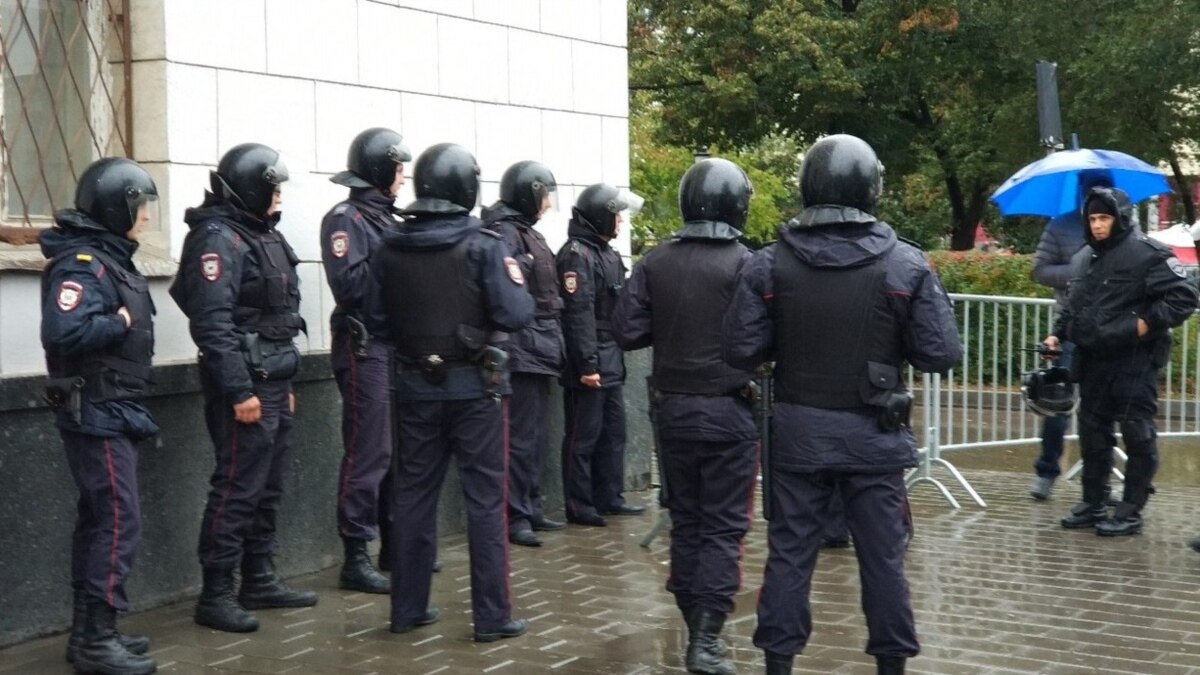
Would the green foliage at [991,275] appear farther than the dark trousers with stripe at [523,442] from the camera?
Yes

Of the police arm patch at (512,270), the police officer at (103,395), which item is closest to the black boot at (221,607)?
the police officer at (103,395)

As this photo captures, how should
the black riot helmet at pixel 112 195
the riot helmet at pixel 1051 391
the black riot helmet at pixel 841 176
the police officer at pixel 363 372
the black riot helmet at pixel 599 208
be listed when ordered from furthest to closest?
1. the riot helmet at pixel 1051 391
2. the black riot helmet at pixel 599 208
3. the police officer at pixel 363 372
4. the black riot helmet at pixel 112 195
5. the black riot helmet at pixel 841 176

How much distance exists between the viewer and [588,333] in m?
9.30

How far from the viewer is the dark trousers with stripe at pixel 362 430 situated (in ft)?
25.0

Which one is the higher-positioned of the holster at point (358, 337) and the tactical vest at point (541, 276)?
the tactical vest at point (541, 276)

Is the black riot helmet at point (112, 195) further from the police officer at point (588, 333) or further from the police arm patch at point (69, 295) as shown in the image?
the police officer at point (588, 333)

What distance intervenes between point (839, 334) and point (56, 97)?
3.84 meters

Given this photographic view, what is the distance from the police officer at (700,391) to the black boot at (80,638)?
2082 millimetres

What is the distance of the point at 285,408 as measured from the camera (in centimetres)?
705

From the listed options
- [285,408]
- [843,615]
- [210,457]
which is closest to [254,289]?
[285,408]

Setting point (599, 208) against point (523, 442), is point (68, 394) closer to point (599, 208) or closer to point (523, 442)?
point (523, 442)

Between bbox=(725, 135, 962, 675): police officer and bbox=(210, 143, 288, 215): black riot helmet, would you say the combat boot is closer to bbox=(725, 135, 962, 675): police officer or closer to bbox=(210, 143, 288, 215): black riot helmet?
bbox=(725, 135, 962, 675): police officer

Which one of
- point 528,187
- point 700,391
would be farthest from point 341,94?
point 700,391

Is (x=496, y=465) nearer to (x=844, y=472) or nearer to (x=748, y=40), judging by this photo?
(x=844, y=472)
